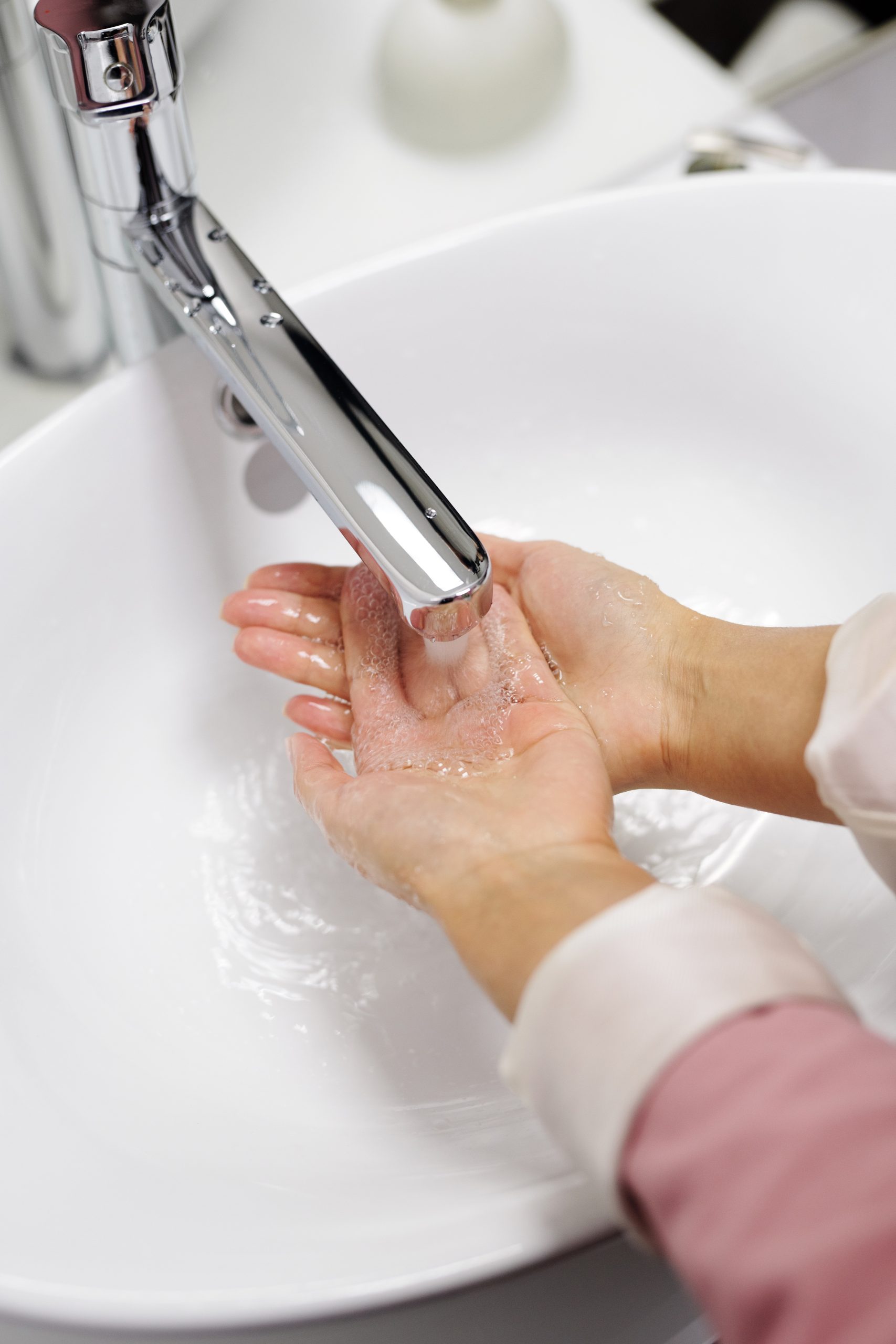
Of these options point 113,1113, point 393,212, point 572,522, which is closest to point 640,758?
point 572,522

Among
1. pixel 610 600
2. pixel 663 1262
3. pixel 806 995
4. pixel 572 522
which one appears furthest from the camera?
pixel 572 522

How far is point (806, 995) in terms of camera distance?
1.19 feet

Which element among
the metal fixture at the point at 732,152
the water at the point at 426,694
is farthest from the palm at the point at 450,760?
the metal fixture at the point at 732,152

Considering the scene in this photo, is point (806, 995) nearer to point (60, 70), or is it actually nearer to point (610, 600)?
point (610, 600)

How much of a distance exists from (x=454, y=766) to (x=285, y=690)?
6.0 inches

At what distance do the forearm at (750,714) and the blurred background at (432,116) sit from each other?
1.13ft

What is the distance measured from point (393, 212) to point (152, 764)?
0.40 metres

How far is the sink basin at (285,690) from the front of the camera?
0.49m

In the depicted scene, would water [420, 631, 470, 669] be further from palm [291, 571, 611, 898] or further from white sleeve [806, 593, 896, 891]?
white sleeve [806, 593, 896, 891]

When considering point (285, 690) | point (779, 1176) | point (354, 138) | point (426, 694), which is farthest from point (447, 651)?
point (354, 138)

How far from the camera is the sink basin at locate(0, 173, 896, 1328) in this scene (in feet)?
1.61

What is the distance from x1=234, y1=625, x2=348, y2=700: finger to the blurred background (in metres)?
0.26

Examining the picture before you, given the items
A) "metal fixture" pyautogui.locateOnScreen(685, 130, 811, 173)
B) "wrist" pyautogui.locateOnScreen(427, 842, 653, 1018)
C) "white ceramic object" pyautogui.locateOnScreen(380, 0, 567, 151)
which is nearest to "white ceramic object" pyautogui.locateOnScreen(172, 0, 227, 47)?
"white ceramic object" pyautogui.locateOnScreen(380, 0, 567, 151)

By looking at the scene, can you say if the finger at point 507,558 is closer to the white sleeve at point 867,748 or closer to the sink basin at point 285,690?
the sink basin at point 285,690
